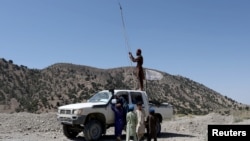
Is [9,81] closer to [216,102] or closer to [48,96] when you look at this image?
[48,96]

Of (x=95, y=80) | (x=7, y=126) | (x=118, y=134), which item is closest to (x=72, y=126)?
(x=118, y=134)

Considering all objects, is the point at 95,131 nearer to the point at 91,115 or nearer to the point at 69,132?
the point at 91,115

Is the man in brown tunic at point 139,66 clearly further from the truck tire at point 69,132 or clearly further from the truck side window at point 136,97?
the truck tire at point 69,132

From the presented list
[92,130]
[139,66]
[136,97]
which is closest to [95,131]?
[92,130]

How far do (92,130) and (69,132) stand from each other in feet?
6.50

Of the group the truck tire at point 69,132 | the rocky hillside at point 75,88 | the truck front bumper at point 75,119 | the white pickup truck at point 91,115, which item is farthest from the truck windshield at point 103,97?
the rocky hillside at point 75,88

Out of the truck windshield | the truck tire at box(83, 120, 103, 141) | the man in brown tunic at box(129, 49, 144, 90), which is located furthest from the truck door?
the truck tire at box(83, 120, 103, 141)

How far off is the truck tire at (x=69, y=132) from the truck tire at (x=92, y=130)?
5.74 ft

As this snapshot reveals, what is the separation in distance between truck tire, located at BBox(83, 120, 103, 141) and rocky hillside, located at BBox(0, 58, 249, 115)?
3038 centimetres

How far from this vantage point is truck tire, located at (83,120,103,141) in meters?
15.9

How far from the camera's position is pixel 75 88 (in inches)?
2694

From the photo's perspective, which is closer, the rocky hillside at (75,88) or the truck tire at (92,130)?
the truck tire at (92,130)

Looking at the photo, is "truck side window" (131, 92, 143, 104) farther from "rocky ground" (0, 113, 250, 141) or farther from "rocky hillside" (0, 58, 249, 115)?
"rocky hillside" (0, 58, 249, 115)

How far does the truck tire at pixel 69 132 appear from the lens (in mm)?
17406
